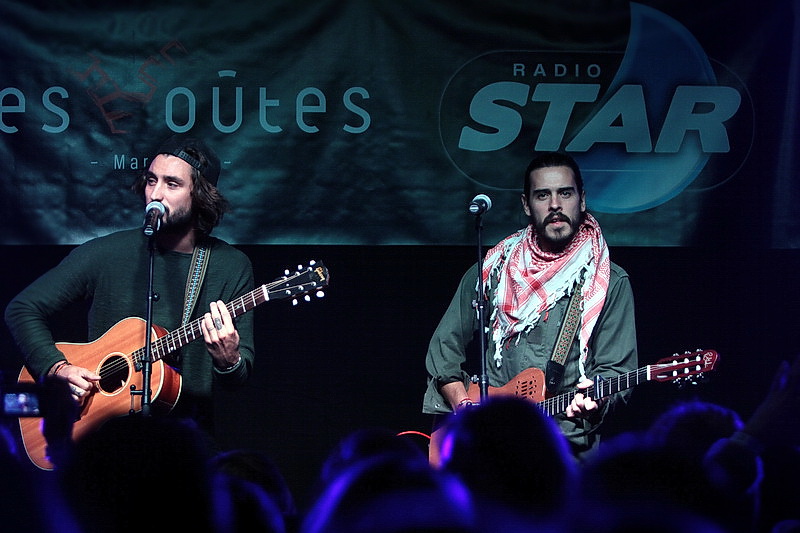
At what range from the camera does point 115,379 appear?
4676mm

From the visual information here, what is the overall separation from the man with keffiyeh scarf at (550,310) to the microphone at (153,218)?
5.19 feet

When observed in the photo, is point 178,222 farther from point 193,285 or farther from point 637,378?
point 637,378

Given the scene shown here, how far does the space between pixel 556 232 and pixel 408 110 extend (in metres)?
1.12

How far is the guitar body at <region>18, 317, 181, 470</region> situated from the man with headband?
0.01 meters

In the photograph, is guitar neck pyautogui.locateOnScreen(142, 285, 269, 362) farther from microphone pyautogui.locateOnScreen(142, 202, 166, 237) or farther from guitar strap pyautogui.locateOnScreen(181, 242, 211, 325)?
microphone pyautogui.locateOnScreen(142, 202, 166, 237)

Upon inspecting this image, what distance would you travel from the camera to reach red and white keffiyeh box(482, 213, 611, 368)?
15.3ft

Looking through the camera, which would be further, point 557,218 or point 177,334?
point 557,218

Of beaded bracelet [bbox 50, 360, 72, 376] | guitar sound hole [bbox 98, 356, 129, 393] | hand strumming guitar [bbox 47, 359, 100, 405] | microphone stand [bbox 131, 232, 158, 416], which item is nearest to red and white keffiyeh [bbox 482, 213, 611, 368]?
microphone stand [bbox 131, 232, 158, 416]

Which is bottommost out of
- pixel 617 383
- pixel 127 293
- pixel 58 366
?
pixel 617 383

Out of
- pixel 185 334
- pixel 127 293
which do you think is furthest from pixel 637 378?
pixel 127 293

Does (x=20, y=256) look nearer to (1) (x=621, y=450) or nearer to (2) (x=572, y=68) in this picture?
(2) (x=572, y=68)

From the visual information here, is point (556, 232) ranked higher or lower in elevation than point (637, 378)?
higher

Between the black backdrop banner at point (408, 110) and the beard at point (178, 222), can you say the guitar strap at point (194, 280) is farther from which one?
the black backdrop banner at point (408, 110)

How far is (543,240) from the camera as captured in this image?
5.00 m
